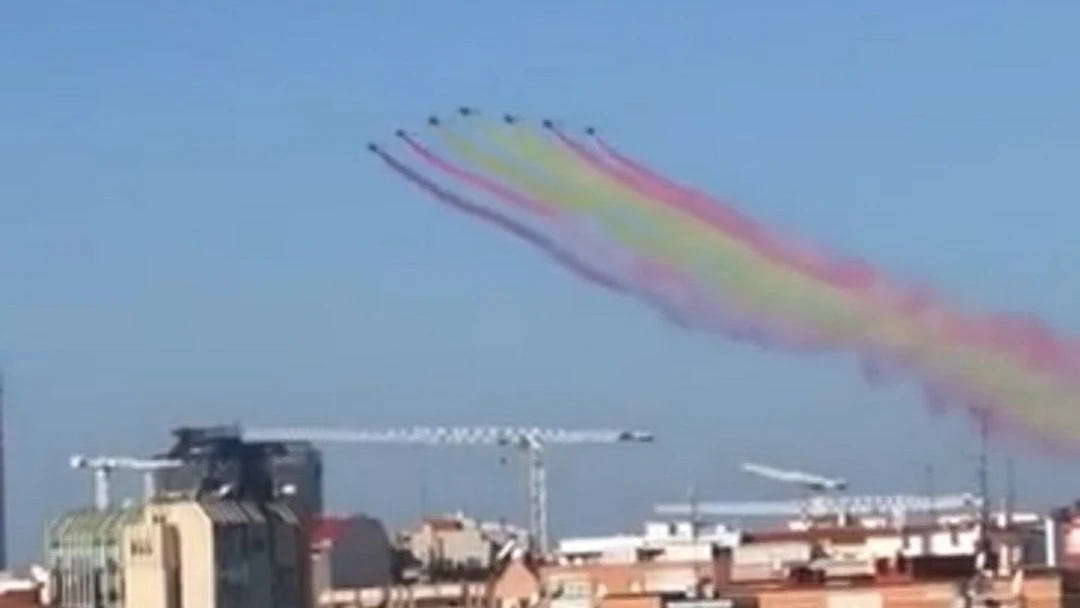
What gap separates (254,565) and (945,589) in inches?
1682

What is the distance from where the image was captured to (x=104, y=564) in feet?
589

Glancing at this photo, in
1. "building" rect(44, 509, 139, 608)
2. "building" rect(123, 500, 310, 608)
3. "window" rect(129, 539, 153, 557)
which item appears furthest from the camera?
"building" rect(44, 509, 139, 608)

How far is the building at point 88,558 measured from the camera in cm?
17788

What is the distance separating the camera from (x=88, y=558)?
182125 mm

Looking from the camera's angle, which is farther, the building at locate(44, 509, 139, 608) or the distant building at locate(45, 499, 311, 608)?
the building at locate(44, 509, 139, 608)

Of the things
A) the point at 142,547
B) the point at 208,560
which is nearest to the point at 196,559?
the point at 208,560

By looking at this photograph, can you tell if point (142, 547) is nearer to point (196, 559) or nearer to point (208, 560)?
point (196, 559)

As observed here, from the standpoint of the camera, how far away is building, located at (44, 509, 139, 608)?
177875mm

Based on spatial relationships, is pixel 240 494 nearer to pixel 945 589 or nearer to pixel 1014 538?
pixel 1014 538

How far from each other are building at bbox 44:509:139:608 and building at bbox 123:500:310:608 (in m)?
2.33

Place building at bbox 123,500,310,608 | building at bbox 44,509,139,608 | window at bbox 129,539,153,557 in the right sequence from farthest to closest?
building at bbox 44,509,139,608, window at bbox 129,539,153,557, building at bbox 123,500,310,608

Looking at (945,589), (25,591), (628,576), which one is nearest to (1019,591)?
(945,589)

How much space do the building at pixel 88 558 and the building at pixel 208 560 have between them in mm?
2328

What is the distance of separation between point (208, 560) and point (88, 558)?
12.1 m
